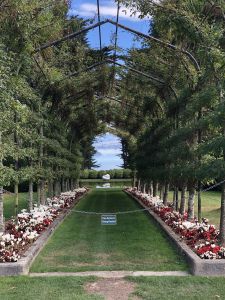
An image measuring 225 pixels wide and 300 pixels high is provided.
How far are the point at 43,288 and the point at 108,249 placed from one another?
2712mm

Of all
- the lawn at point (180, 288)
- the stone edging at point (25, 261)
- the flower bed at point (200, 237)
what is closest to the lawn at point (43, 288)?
the stone edging at point (25, 261)

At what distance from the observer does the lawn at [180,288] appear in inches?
221

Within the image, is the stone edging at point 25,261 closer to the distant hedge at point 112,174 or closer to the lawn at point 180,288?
the lawn at point 180,288

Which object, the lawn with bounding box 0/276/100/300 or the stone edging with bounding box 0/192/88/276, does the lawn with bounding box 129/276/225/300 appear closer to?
the lawn with bounding box 0/276/100/300

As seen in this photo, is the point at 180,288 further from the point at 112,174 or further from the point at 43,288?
the point at 112,174

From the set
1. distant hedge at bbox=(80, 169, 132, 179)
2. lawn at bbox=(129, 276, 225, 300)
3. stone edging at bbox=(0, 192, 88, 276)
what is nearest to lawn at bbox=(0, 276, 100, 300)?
stone edging at bbox=(0, 192, 88, 276)

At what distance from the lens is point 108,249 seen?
857 cm

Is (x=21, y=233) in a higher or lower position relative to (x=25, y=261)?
higher

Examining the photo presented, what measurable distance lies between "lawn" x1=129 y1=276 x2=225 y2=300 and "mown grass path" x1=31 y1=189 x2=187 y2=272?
0.69 m

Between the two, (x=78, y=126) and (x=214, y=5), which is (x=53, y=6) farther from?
(x=78, y=126)

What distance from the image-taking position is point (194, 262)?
21.9 ft

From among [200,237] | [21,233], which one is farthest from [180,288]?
[21,233]

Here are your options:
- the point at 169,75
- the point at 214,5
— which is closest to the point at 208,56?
the point at 214,5

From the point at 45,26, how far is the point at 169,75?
15.1 ft
